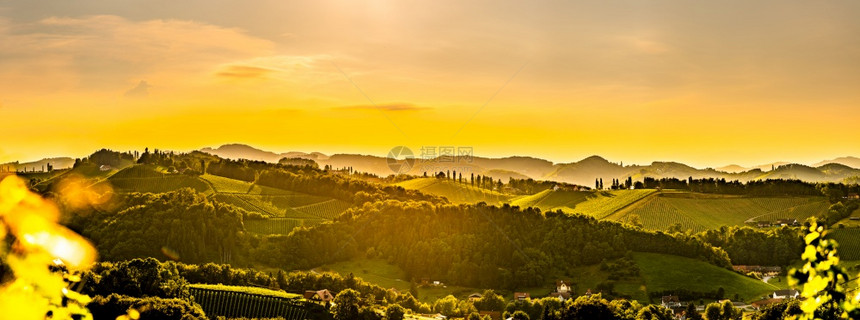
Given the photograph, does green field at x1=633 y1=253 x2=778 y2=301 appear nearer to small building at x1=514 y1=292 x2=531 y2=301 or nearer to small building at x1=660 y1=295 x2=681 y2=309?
small building at x1=660 y1=295 x2=681 y2=309

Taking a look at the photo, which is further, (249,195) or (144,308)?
(249,195)

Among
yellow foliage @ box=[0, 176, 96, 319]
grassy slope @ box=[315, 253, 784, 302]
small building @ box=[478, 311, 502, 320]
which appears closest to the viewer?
yellow foliage @ box=[0, 176, 96, 319]

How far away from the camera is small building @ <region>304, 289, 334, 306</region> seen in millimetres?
96312

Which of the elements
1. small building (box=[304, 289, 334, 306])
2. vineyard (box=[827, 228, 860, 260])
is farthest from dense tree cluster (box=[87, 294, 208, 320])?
vineyard (box=[827, 228, 860, 260])

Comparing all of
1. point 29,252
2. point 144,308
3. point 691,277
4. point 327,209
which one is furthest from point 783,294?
point 29,252

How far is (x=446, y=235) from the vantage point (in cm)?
13950

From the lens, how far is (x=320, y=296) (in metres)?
99.4

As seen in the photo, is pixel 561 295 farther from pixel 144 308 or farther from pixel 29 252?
pixel 29 252

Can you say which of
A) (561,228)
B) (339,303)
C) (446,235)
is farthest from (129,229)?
(561,228)

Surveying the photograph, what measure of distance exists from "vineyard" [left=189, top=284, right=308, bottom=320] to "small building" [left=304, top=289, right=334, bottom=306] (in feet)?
6.46

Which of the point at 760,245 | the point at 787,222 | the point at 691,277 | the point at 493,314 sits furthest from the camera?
the point at 787,222

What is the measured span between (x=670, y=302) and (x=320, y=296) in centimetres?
4921

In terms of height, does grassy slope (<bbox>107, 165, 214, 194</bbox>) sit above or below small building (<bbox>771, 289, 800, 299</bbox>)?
above

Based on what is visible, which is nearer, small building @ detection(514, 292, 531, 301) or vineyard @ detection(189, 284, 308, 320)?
vineyard @ detection(189, 284, 308, 320)
